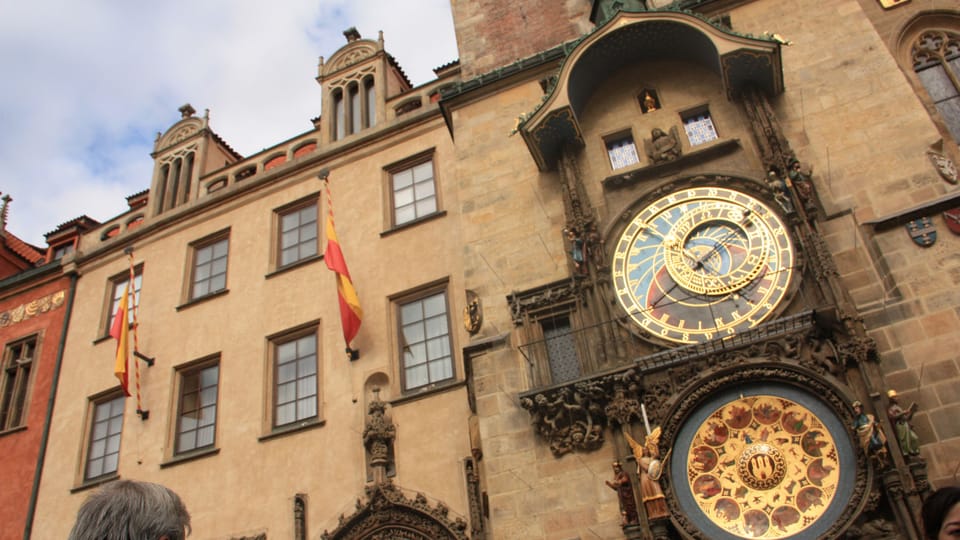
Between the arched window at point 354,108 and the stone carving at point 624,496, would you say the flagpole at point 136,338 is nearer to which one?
the arched window at point 354,108

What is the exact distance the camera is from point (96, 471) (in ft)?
52.7

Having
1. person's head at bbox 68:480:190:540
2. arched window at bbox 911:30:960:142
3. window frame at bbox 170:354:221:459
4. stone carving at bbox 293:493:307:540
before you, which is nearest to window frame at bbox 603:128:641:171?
arched window at bbox 911:30:960:142

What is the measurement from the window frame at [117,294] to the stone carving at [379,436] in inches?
301

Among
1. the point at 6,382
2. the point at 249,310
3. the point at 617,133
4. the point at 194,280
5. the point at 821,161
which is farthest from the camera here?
the point at 6,382

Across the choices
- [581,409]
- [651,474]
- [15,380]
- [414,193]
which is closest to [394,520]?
[581,409]

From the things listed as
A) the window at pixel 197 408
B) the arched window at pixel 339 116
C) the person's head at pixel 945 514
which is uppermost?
the arched window at pixel 339 116

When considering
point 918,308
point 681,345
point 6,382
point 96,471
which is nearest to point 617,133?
point 681,345

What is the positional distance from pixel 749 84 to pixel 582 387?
5219 mm

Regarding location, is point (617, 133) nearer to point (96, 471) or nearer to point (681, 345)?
point (681, 345)

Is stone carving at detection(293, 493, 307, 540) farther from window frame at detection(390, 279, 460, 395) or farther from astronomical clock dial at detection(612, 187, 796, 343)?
astronomical clock dial at detection(612, 187, 796, 343)

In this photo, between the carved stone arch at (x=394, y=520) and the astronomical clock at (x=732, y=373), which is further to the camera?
the carved stone arch at (x=394, y=520)

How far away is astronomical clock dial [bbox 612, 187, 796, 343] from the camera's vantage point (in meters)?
9.95

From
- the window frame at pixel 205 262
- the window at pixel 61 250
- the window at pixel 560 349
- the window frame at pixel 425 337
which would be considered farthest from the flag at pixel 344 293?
the window at pixel 61 250

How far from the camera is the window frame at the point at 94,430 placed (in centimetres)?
1582
